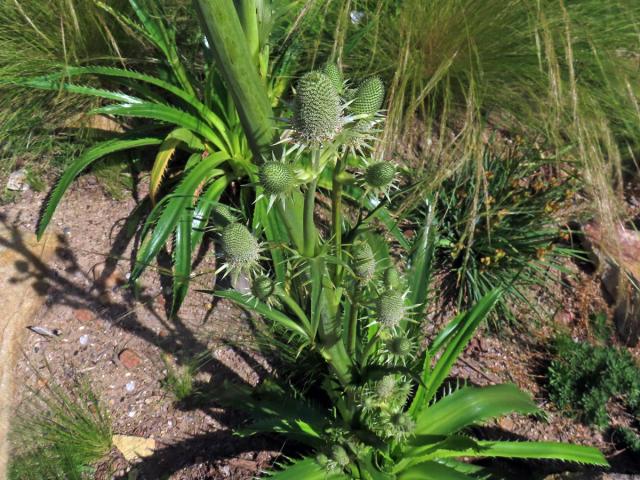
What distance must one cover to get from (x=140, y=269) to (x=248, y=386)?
67cm

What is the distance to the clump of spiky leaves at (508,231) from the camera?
248 cm

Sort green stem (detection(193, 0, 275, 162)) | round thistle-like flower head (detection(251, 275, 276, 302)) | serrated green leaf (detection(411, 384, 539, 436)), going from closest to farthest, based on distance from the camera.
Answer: green stem (detection(193, 0, 275, 162)) < round thistle-like flower head (detection(251, 275, 276, 302)) < serrated green leaf (detection(411, 384, 539, 436))

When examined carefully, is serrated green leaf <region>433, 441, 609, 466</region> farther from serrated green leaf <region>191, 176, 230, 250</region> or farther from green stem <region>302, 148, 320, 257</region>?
serrated green leaf <region>191, 176, 230, 250</region>

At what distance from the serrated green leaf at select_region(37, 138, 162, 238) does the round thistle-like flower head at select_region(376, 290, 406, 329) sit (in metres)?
1.66

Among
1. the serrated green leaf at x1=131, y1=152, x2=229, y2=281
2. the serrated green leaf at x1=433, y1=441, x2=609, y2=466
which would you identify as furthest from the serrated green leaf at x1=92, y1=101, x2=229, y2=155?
the serrated green leaf at x1=433, y1=441, x2=609, y2=466

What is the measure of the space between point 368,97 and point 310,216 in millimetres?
255

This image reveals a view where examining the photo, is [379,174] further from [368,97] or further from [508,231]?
[508,231]

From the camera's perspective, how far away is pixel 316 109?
837 millimetres

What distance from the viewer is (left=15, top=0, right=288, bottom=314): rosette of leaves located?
2.13m

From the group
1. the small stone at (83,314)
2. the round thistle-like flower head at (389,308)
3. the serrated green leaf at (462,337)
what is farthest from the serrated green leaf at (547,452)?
the small stone at (83,314)

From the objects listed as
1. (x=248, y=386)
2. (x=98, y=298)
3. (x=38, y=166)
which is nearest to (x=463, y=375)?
(x=248, y=386)

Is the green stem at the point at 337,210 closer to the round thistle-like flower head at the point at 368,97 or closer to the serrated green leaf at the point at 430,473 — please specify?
the round thistle-like flower head at the point at 368,97

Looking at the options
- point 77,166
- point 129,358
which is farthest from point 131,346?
point 77,166

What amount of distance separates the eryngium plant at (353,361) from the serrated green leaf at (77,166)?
0.76 metres
